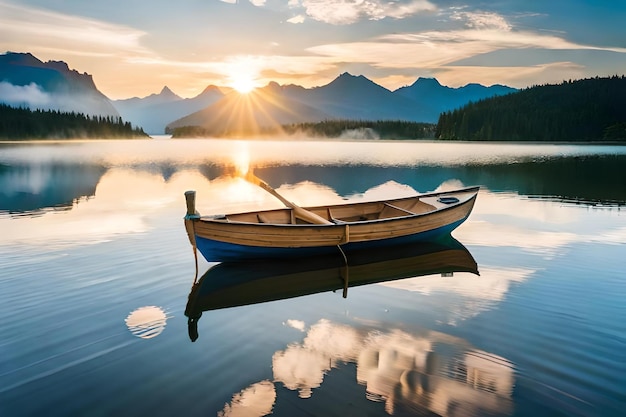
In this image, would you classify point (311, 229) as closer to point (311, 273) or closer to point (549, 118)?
point (311, 273)

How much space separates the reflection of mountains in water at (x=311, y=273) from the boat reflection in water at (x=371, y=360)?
0.11ft

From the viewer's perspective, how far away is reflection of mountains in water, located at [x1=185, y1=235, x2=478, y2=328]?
14062mm

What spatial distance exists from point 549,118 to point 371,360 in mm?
190128

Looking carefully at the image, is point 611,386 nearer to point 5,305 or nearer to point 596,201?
point 5,305

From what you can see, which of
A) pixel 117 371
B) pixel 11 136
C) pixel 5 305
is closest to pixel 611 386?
pixel 117 371

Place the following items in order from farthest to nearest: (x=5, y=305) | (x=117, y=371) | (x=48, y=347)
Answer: (x=5, y=305), (x=48, y=347), (x=117, y=371)

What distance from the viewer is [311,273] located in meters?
16.3

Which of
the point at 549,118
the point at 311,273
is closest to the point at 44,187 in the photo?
the point at 311,273

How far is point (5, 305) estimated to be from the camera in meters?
12.7

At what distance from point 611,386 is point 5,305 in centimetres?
1481

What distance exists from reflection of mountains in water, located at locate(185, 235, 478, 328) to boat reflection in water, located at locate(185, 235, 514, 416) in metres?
0.03

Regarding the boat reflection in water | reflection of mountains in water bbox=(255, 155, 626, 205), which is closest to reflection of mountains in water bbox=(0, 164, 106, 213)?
reflection of mountains in water bbox=(255, 155, 626, 205)

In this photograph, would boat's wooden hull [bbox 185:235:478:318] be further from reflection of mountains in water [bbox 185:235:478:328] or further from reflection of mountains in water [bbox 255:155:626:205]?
reflection of mountains in water [bbox 255:155:626:205]

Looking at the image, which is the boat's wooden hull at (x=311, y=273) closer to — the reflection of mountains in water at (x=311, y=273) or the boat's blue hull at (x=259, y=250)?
the reflection of mountains in water at (x=311, y=273)
